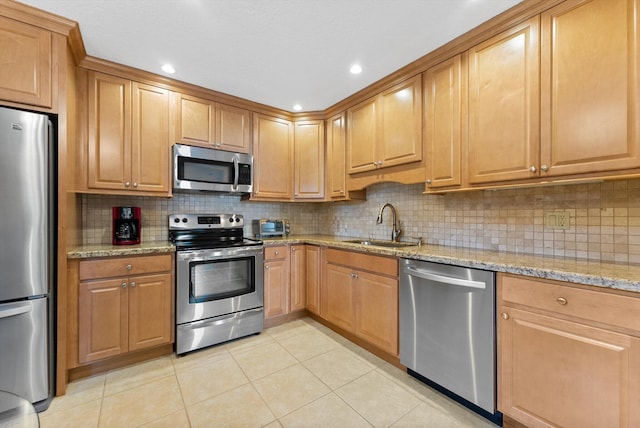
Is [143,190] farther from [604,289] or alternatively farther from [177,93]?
[604,289]

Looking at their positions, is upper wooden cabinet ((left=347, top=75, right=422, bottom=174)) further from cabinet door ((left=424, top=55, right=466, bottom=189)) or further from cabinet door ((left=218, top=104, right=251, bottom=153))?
cabinet door ((left=218, top=104, right=251, bottom=153))

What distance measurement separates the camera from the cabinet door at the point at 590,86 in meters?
1.29

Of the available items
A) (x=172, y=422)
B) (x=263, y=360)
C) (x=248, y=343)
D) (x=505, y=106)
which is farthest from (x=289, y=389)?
(x=505, y=106)

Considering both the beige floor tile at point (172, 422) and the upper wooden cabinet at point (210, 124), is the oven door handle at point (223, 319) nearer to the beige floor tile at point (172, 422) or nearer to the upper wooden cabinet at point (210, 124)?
the beige floor tile at point (172, 422)

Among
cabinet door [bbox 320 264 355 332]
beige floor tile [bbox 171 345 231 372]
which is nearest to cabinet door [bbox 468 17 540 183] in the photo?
cabinet door [bbox 320 264 355 332]

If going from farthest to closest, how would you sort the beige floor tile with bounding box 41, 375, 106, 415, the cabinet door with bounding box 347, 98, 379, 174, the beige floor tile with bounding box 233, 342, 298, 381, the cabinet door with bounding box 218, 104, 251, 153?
the cabinet door with bounding box 218, 104, 251, 153, the cabinet door with bounding box 347, 98, 379, 174, the beige floor tile with bounding box 233, 342, 298, 381, the beige floor tile with bounding box 41, 375, 106, 415

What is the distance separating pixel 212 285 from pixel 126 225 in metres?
0.90

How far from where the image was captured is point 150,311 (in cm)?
215

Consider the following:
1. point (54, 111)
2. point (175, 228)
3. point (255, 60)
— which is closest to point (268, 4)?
point (255, 60)

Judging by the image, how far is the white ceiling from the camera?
161 centimetres

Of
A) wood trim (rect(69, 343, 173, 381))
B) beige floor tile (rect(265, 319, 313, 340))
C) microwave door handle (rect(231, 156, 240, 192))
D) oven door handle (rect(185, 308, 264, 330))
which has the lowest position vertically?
beige floor tile (rect(265, 319, 313, 340))

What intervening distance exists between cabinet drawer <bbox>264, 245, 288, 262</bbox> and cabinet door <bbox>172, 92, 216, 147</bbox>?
1211 mm

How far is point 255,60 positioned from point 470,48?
158 cm

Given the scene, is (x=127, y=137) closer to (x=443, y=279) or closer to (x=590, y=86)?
(x=443, y=279)
